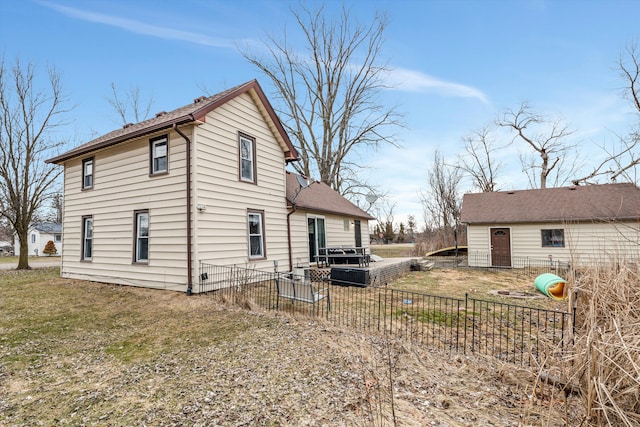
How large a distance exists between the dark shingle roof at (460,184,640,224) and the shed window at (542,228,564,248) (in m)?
0.76

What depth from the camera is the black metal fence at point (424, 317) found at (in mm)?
4945

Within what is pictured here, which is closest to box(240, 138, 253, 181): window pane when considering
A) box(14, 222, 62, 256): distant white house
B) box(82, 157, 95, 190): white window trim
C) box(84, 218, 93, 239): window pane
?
box(82, 157, 95, 190): white window trim

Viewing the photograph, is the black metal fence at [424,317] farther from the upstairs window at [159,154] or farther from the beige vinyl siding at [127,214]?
the upstairs window at [159,154]

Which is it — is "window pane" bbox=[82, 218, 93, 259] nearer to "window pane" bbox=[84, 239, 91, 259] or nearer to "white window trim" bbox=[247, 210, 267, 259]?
"window pane" bbox=[84, 239, 91, 259]

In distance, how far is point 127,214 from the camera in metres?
9.61

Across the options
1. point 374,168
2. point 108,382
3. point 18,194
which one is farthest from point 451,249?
point 18,194

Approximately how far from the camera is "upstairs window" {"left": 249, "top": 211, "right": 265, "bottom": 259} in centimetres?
1029

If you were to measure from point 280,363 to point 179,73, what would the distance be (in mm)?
16115

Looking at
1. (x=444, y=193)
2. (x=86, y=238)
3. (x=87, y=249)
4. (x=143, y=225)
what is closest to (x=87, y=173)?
(x=86, y=238)

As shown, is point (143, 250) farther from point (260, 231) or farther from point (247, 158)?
point (247, 158)

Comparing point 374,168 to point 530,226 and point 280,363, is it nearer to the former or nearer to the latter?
point 530,226

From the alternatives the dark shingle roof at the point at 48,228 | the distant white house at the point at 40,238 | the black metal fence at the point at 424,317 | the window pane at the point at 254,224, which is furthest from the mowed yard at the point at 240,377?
the dark shingle roof at the point at 48,228

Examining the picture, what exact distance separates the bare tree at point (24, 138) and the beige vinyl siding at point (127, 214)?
255 inches

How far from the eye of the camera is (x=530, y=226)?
16828 mm
